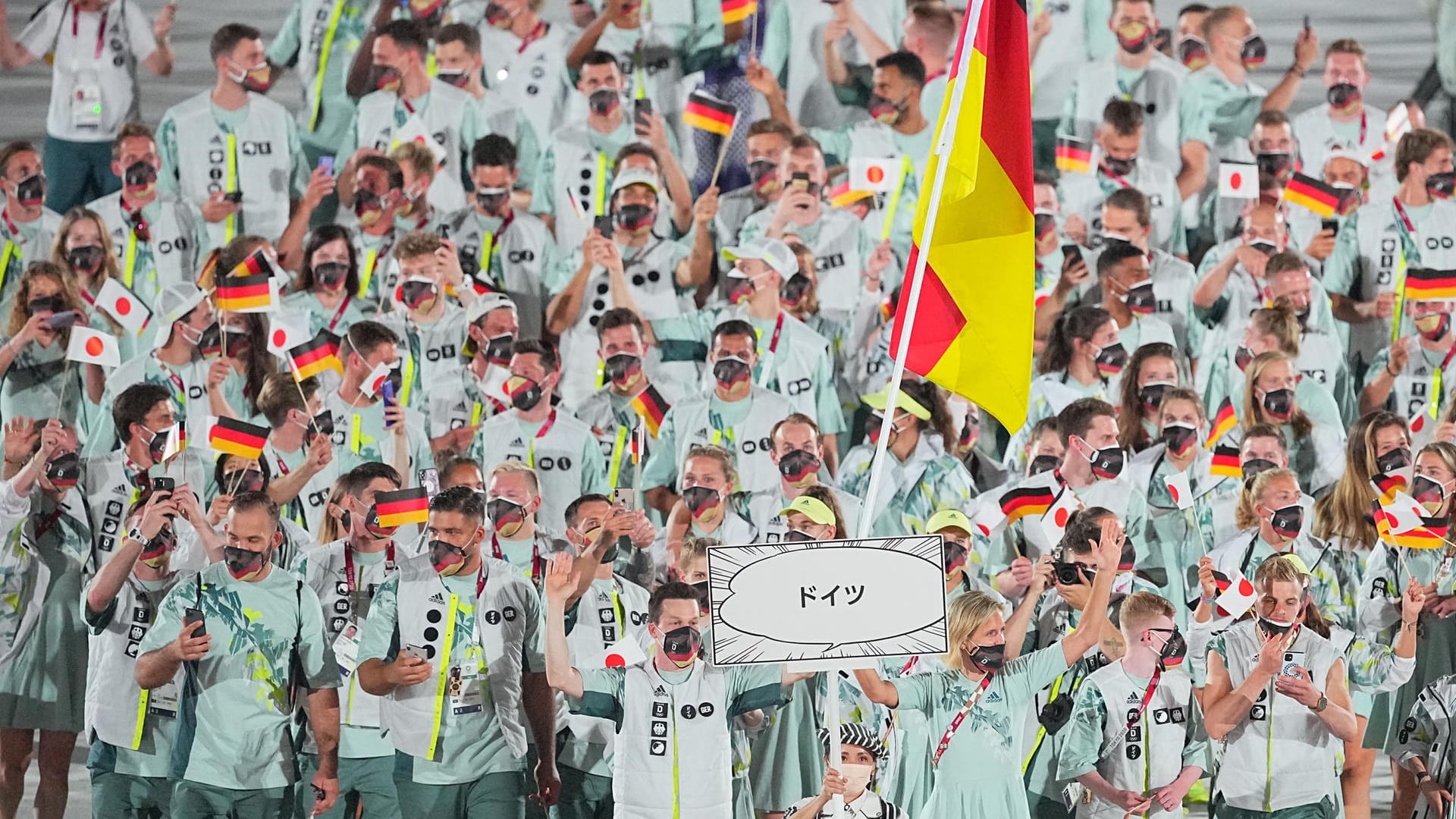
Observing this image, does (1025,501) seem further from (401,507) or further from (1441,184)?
(1441,184)

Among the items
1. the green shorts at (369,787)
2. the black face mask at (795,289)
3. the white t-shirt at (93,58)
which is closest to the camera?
the green shorts at (369,787)

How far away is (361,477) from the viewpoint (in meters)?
8.72

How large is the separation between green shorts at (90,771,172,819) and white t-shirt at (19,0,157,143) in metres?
4.56

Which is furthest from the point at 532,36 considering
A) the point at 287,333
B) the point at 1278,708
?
the point at 1278,708

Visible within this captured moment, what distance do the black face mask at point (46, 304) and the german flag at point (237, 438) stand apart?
4.72 ft

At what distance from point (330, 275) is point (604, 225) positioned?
138cm

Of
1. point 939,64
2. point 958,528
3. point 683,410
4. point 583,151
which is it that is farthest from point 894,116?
point 958,528

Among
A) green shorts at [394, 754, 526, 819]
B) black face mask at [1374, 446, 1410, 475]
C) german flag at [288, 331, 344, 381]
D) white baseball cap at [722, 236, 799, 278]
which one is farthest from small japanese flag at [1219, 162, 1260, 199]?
green shorts at [394, 754, 526, 819]

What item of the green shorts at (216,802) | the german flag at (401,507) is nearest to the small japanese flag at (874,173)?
the german flag at (401,507)

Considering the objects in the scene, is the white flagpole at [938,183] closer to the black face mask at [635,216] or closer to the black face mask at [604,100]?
the black face mask at [635,216]

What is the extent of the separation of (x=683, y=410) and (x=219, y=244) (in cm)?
285

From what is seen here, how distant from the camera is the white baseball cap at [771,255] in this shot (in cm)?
1016

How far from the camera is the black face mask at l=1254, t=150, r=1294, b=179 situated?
37.3 ft

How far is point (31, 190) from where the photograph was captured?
10.9 meters
